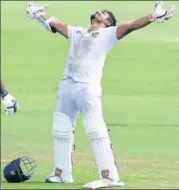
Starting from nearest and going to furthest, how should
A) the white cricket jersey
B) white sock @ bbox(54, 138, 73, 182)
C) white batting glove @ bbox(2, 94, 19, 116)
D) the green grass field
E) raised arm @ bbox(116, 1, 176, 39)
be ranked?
raised arm @ bbox(116, 1, 176, 39)
white batting glove @ bbox(2, 94, 19, 116)
the white cricket jersey
white sock @ bbox(54, 138, 73, 182)
the green grass field

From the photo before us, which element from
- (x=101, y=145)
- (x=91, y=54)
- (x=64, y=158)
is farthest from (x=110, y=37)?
(x=64, y=158)

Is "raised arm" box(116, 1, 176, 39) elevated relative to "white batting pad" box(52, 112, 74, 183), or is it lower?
elevated

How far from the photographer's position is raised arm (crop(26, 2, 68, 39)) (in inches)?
321

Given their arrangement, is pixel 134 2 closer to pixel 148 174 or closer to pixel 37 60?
pixel 37 60

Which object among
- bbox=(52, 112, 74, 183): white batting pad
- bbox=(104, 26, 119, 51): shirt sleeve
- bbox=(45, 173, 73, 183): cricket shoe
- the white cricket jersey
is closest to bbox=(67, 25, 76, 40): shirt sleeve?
the white cricket jersey

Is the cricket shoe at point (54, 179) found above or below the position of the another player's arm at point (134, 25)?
below

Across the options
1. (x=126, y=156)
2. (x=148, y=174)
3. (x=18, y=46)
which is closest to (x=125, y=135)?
(x=126, y=156)

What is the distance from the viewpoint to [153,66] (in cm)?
1812

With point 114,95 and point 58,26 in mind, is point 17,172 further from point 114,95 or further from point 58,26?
point 114,95

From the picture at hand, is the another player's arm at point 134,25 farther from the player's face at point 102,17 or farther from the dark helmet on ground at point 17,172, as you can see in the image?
the dark helmet on ground at point 17,172

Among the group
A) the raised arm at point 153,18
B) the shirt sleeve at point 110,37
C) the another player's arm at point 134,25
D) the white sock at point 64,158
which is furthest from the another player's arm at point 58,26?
the white sock at point 64,158

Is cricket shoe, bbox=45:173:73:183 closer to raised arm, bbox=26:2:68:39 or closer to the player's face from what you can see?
raised arm, bbox=26:2:68:39

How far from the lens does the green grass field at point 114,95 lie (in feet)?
30.6

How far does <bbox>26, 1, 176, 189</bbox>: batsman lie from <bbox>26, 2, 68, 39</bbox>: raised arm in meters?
0.07
